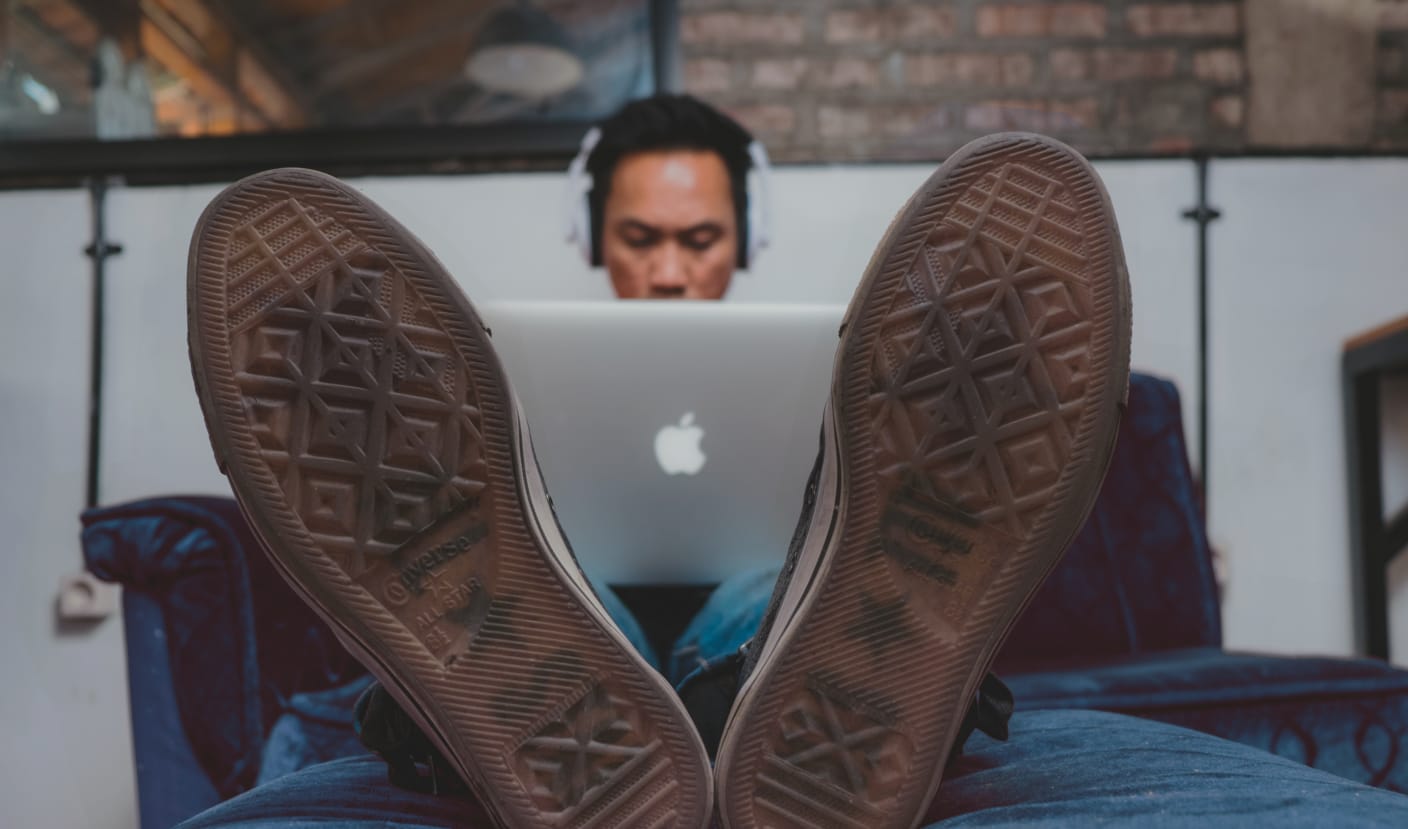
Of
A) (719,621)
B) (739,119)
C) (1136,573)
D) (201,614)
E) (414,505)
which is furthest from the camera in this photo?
(739,119)

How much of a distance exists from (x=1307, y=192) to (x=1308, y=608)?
0.65 metres

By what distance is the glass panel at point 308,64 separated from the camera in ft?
5.31

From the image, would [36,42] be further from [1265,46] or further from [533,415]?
[1265,46]

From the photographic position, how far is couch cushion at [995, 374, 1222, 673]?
3.35ft

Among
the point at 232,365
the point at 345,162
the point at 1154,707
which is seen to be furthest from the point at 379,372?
the point at 345,162

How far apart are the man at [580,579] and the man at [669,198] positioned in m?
0.77

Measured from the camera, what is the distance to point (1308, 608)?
1.48m

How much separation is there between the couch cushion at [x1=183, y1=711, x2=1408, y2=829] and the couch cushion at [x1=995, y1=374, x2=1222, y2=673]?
0.45m

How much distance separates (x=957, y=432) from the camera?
0.45 meters

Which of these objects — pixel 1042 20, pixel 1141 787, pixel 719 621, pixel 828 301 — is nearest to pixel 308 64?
pixel 828 301

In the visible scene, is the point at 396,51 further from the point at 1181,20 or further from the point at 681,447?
the point at 1181,20

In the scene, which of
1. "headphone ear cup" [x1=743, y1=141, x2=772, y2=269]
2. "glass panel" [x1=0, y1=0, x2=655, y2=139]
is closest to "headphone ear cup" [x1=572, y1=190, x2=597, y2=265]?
"headphone ear cup" [x1=743, y1=141, x2=772, y2=269]

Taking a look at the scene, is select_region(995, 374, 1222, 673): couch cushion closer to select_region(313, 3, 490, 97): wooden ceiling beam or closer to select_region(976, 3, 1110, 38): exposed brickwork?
select_region(976, 3, 1110, 38): exposed brickwork

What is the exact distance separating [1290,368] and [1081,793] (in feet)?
4.35
